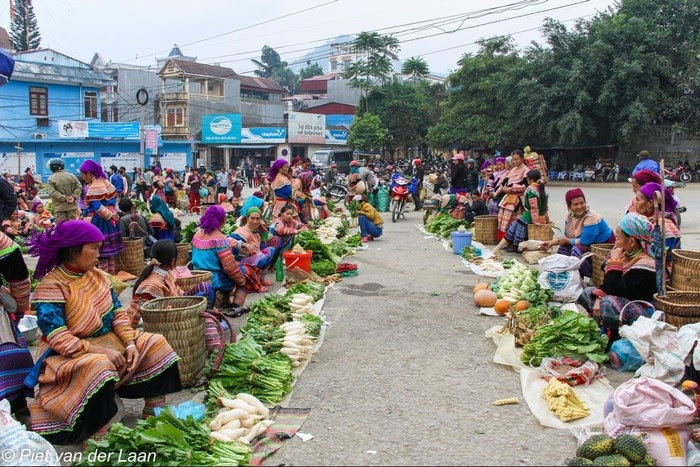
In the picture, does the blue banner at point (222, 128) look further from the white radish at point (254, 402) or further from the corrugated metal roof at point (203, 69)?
the white radish at point (254, 402)

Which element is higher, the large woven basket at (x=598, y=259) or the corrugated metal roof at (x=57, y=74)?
the corrugated metal roof at (x=57, y=74)

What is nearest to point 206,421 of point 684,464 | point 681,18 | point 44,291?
point 44,291

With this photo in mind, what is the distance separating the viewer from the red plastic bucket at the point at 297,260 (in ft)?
29.6

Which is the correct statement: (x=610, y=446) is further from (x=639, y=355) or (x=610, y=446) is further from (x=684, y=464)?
(x=639, y=355)

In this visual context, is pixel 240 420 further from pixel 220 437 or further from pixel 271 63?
pixel 271 63

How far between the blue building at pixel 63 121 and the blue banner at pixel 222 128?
10.1 m

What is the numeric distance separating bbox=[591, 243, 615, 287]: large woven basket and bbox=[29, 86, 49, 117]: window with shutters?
1425 inches

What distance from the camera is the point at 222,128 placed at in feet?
159

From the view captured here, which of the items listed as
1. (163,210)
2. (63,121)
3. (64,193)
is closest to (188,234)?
(163,210)

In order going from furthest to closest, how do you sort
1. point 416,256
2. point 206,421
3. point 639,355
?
point 416,256 < point 639,355 < point 206,421

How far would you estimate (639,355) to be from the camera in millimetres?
5250

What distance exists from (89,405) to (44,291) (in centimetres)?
80

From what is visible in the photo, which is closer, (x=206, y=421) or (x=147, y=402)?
(x=206, y=421)

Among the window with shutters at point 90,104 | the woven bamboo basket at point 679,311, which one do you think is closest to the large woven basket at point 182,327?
the woven bamboo basket at point 679,311
